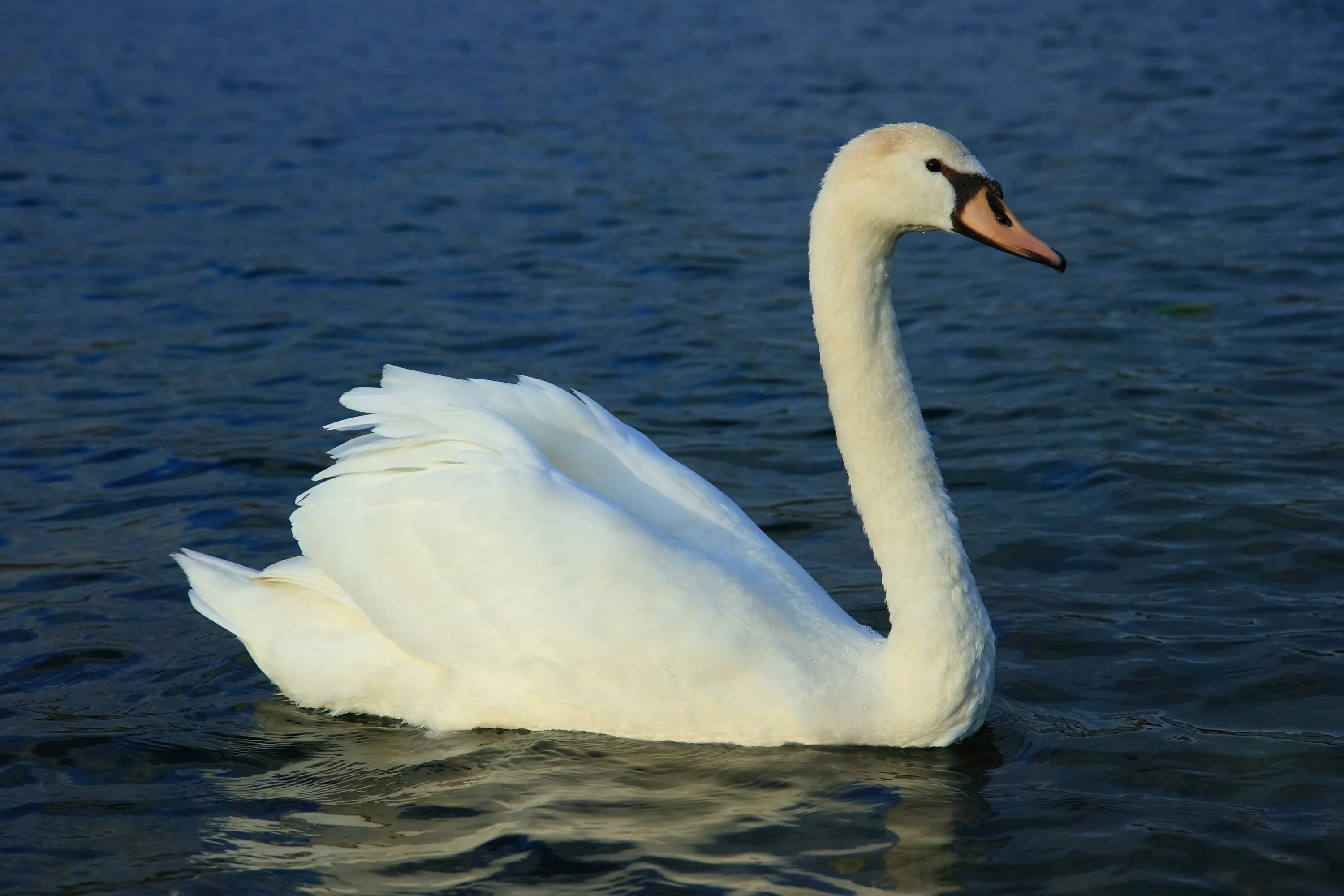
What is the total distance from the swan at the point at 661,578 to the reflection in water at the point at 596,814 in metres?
0.09

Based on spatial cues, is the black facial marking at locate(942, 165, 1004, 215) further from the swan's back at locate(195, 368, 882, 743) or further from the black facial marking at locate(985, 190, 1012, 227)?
the swan's back at locate(195, 368, 882, 743)

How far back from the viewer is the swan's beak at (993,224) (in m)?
4.95

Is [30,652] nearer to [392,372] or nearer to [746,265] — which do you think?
[392,372]

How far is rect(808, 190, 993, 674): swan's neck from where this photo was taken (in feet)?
16.3

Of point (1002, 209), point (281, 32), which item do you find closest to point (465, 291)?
point (1002, 209)

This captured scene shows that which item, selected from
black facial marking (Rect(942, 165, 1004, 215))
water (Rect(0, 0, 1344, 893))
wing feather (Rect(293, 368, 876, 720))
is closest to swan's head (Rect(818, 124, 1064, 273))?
black facial marking (Rect(942, 165, 1004, 215))

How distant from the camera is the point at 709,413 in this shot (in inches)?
347

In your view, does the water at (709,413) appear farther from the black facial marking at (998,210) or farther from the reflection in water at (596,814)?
the black facial marking at (998,210)

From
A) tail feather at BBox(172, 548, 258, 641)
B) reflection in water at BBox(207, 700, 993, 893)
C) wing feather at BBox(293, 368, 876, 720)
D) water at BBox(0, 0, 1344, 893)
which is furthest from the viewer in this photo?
tail feather at BBox(172, 548, 258, 641)

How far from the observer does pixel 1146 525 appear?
685 cm

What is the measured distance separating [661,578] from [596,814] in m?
0.73

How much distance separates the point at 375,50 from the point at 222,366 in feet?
46.0

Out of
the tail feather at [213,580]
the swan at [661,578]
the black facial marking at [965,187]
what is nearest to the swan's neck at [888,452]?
the swan at [661,578]

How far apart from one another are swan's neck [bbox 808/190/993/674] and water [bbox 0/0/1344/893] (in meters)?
0.42
